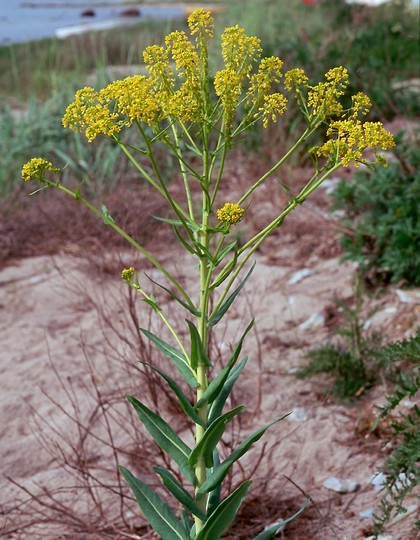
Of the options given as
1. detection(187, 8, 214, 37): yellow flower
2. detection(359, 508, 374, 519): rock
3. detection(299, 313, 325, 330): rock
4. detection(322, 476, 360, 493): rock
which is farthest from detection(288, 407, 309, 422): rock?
detection(187, 8, 214, 37): yellow flower

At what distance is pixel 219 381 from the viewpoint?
172 cm

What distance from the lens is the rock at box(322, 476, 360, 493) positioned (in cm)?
283

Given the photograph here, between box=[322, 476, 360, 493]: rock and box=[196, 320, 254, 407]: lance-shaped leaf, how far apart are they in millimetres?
1187

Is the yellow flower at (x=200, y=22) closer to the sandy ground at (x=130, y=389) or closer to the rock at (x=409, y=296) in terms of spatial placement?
the sandy ground at (x=130, y=389)

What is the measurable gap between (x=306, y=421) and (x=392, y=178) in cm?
138

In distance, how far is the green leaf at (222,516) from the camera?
69.2 inches

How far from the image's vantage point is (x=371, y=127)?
1.65 meters

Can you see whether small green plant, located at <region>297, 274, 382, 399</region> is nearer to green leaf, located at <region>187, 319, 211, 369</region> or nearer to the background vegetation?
the background vegetation

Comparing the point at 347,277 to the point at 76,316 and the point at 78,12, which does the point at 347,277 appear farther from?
the point at 78,12

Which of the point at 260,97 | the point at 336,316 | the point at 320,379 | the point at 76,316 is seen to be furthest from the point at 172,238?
the point at 260,97

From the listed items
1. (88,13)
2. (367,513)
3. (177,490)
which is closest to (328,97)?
(177,490)

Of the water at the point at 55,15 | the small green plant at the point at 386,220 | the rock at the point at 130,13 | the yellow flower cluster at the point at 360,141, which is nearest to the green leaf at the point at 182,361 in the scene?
the yellow flower cluster at the point at 360,141

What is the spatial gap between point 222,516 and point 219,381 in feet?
0.95

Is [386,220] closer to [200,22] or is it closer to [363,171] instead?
[363,171]
